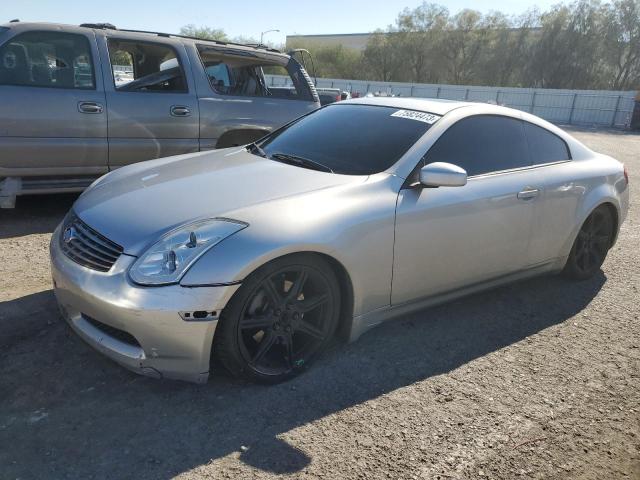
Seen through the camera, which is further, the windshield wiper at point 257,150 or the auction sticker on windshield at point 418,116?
the windshield wiper at point 257,150

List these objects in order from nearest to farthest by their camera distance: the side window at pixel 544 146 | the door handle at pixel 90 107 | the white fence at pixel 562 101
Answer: the side window at pixel 544 146
the door handle at pixel 90 107
the white fence at pixel 562 101

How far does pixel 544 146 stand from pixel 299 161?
1.98m

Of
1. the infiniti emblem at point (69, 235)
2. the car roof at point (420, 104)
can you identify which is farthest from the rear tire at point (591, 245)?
the infiniti emblem at point (69, 235)

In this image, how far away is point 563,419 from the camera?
281cm

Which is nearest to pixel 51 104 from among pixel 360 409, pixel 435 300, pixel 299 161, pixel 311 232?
pixel 299 161

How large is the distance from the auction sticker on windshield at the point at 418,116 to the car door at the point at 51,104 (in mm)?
3176

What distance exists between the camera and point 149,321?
2.47 metres

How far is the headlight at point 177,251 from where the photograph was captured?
2.51 metres

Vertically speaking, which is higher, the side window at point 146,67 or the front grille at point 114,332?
the side window at point 146,67

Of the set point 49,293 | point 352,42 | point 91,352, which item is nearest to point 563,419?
point 91,352

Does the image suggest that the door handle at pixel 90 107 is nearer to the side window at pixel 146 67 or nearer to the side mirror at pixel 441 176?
the side window at pixel 146 67

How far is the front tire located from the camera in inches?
104

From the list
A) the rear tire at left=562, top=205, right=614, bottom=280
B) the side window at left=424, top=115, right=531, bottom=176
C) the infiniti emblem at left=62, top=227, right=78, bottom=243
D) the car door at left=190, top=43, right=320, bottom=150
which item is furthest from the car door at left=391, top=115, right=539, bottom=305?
the car door at left=190, top=43, right=320, bottom=150

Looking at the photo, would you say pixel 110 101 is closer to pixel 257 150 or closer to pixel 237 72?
pixel 237 72
